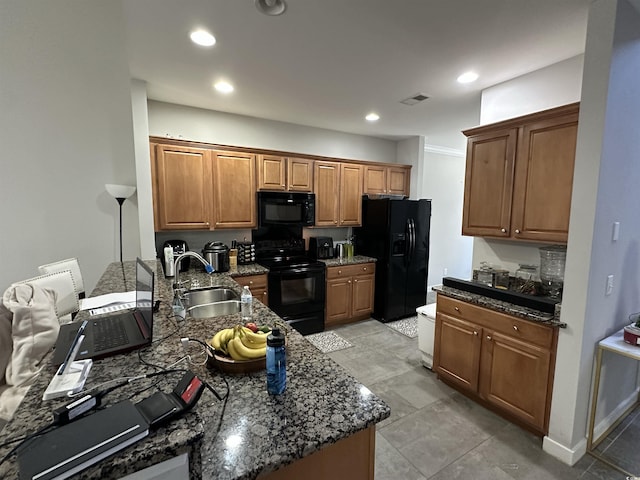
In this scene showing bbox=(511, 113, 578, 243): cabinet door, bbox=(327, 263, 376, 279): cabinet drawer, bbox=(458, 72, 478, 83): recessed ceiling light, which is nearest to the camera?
bbox=(511, 113, 578, 243): cabinet door

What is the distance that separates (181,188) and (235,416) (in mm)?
2838

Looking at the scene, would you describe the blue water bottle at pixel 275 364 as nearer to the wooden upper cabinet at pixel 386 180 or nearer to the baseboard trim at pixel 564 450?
the baseboard trim at pixel 564 450

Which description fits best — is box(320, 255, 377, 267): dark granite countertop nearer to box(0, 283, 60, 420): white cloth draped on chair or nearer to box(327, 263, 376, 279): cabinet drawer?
box(327, 263, 376, 279): cabinet drawer

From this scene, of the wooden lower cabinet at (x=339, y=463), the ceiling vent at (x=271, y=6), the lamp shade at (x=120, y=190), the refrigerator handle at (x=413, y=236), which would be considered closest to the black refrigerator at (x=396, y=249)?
the refrigerator handle at (x=413, y=236)

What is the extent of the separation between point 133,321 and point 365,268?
3179mm

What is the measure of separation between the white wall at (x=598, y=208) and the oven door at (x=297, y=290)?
2448 mm

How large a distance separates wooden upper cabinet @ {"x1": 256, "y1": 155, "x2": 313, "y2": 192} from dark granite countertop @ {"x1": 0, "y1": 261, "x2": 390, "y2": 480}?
2.60 meters

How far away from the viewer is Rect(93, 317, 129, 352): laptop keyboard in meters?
1.15

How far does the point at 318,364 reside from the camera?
120cm

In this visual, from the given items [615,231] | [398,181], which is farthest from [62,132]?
[615,231]

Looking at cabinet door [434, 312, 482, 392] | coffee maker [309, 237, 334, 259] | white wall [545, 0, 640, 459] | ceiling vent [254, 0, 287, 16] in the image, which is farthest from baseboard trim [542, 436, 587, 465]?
ceiling vent [254, 0, 287, 16]

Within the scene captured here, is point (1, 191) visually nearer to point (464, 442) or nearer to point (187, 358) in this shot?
point (187, 358)

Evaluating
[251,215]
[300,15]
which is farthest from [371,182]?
[300,15]

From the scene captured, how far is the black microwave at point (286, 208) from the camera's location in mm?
3670
